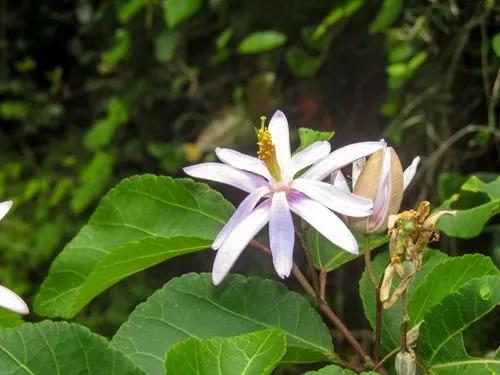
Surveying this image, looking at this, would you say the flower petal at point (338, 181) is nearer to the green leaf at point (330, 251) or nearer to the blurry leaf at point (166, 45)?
the green leaf at point (330, 251)

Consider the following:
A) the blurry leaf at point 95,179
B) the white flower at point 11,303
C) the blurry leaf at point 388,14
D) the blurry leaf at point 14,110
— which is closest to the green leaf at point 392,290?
the white flower at point 11,303

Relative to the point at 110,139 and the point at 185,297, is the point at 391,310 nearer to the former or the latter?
the point at 185,297

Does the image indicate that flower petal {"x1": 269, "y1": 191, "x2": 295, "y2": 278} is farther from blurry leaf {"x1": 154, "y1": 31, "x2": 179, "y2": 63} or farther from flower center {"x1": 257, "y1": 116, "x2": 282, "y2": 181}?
blurry leaf {"x1": 154, "y1": 31, "x2": 179, "y2": 63}

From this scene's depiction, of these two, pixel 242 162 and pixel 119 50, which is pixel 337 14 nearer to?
pixel 119 50

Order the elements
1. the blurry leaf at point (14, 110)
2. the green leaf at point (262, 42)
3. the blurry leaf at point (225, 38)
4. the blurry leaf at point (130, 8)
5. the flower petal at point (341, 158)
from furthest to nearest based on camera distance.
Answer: the blurry leaf at point (14, 110), the blurry leaf at point (130, 8), the blurry leaf at point (225, 38), the green leaf at point (262, 42), the flower petal at point (341, 158)

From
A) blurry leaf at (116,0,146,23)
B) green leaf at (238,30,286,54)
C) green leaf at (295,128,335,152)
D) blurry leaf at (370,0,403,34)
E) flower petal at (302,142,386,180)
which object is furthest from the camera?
blurry leaf at (116,0,146,23)

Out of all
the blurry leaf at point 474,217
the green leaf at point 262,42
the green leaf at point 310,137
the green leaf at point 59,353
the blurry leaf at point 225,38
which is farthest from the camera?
the blurry leaf at point 225,38

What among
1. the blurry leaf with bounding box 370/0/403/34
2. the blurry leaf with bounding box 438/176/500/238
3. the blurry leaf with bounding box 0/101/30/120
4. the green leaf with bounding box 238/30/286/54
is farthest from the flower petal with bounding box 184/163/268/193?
the blurry leaf with bounding box 0/101/30/120
